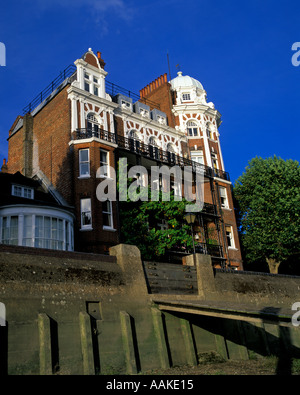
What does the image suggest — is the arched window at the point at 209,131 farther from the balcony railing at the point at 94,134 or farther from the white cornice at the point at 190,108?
the balcony railing at the point at 94,134

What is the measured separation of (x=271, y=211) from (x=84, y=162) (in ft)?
53.8

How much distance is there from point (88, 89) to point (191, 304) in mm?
21229

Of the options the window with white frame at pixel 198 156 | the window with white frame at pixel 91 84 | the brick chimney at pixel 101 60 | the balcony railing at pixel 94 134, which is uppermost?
the brick chimney at pixel 101 60

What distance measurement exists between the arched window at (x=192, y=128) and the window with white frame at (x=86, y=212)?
620 inches

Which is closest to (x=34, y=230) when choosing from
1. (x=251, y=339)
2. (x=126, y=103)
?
(x=251, y=339)

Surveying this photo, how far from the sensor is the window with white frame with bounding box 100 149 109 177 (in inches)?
1051

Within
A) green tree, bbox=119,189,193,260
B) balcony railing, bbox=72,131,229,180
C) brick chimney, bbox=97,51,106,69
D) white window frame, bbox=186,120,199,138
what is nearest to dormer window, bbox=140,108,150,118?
balcony railing, bbox=72,131,229,180

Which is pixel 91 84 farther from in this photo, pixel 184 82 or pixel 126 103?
pixel 184 82

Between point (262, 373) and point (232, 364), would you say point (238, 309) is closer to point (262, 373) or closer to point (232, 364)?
point (262, 373)

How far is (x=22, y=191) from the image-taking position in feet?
81.1

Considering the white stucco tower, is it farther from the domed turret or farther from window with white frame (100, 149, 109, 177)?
window with white frame (100, 149, 109, 177)

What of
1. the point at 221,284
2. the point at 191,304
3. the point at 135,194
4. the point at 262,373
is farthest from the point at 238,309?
the point at 135,194

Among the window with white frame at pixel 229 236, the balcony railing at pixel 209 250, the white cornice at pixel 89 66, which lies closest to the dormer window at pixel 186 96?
the white cornice at pixel 89 66

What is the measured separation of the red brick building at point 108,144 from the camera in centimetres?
2575
